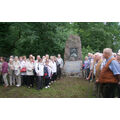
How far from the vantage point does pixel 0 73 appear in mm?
5430

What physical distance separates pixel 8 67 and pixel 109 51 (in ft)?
13.8

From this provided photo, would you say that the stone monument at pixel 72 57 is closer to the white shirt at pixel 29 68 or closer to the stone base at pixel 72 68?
the stone base at pixel 72 68

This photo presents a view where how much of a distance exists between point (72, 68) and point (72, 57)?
61cm

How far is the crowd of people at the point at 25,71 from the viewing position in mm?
4977

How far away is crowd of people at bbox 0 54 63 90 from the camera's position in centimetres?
498

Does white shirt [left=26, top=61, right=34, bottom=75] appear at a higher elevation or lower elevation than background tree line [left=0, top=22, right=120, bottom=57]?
lower

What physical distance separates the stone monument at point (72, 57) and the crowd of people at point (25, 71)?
2030 mm

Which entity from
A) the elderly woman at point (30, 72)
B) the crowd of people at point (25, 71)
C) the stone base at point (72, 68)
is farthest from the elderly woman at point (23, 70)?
the stone base at point (72, 68)

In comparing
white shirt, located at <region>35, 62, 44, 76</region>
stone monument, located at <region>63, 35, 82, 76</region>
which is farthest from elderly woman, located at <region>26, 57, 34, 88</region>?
stone monument, located at <region>63, 35, 82, 76</region>

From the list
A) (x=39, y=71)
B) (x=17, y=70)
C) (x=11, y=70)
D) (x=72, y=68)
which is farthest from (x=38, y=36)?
(x=72, y=68)

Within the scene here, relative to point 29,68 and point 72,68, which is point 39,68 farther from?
point 72,68

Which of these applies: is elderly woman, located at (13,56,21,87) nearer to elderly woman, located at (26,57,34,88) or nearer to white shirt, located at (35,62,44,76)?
elderly woman, located at (26,57,34,88)

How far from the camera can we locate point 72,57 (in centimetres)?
762

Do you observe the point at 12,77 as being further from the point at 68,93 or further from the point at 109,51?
the point at 109,51
